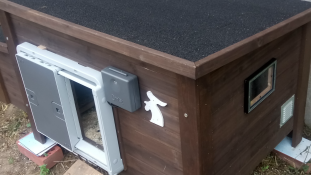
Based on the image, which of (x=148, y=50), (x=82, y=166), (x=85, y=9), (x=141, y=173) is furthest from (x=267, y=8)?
(x=82, y=166)

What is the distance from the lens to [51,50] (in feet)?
5.55

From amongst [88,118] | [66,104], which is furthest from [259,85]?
[88,118]

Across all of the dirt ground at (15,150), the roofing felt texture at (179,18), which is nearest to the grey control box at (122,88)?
the roofing felt texture at (179,18)

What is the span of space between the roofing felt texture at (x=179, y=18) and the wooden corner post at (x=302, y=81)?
0.15m

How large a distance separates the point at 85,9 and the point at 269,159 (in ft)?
4.07

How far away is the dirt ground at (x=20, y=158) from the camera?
1845 mm

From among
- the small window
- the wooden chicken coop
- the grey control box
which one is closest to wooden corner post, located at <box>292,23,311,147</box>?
the wooden chicken coop

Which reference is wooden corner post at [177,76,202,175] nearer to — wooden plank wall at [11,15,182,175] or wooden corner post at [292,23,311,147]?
wooden plank wall at [11,15,182,175]

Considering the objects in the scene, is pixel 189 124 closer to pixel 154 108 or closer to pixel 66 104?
pixel 154 108

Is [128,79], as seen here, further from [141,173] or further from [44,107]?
[44,107]

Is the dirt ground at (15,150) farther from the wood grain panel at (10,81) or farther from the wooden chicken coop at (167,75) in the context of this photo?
the wooden chicken coop at (167,75)

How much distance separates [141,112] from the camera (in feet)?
4.60

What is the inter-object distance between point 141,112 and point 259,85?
1.68 ft

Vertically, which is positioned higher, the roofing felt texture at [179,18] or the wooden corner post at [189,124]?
the roofing felt texture at [179,18]
